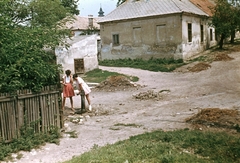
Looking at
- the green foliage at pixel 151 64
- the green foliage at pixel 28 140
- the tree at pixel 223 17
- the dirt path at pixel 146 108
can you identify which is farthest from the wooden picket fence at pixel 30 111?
the tree at pixel 223 17

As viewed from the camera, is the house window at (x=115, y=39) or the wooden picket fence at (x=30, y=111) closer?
the wooden picket fence at (x=30, y=111)

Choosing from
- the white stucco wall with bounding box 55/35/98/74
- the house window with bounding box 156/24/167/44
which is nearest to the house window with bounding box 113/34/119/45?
the house window with bounding box 156/24/167/44

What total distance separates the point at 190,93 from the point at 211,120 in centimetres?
550

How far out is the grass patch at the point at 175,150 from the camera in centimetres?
509

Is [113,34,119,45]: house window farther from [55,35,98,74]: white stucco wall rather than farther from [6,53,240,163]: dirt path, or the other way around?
[6,53,240,163]: dirt path

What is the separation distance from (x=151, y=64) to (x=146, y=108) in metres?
13.3

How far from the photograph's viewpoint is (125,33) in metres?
27.9

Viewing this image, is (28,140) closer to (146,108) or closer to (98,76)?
(146,108)

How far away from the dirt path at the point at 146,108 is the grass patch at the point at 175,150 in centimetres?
122

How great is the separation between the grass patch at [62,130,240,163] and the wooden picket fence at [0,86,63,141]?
2.27 m

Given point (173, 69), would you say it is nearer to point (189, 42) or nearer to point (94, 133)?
point (189, 42)

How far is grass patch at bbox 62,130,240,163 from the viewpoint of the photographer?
16.7ft

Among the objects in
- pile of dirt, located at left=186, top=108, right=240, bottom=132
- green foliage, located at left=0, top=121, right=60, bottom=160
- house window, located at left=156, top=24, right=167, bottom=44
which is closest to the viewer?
green foliage, located at left=0, top=121, right=60, bottom=160

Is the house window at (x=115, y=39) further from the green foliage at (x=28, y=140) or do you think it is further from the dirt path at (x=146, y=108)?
the green foliage at (x=28, y=140)
